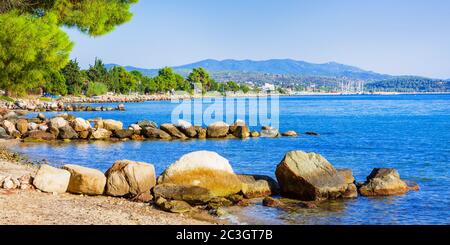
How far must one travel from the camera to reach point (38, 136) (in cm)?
3719

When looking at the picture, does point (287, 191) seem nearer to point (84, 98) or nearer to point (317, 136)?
point (317, 136)

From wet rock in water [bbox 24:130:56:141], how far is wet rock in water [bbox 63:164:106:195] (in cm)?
2307

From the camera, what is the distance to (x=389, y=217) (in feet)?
47.4

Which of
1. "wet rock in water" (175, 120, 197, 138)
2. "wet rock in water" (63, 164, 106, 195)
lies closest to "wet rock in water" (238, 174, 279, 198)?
"wet rock in water" (63, 164, 106, 195)

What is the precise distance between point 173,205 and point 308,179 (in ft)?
15.1

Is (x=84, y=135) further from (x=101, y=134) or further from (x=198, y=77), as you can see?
(x=198, y=77)

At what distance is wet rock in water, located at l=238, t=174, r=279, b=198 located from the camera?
1667 centimetres

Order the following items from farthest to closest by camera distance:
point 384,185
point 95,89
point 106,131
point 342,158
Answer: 1. point 95,89
2. point 106,131
3. point 342,158
4. point 384,185

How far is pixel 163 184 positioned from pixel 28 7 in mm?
9812

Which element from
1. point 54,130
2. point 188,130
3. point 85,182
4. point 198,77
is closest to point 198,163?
point 85,182

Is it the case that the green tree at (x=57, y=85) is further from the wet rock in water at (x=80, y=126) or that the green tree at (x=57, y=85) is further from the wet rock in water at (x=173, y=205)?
the wet rock in water at (x=173, y=205)

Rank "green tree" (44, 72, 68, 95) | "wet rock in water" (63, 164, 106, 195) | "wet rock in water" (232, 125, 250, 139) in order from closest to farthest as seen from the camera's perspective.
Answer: "wet rock in water" (63, 164, 106, 195) < "wet rock in water" (232, 125, 250, 139) < "green tree" (44, 72, 68, 95)
